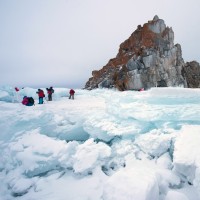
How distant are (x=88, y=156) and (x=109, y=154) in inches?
22.1

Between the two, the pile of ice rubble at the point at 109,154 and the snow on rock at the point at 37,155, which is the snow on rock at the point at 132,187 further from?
the snow on rock at the point at 37,155

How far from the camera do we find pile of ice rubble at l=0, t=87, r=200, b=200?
3.92 meters

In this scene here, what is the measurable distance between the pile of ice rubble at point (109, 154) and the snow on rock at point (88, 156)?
0.08 ft

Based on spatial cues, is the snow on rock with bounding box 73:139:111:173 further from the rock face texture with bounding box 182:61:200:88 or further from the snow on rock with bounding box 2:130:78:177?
the rock face texture with bounding box 182:61:200:88

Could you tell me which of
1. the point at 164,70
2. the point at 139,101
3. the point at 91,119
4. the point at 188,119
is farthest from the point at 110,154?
the point at 164,70

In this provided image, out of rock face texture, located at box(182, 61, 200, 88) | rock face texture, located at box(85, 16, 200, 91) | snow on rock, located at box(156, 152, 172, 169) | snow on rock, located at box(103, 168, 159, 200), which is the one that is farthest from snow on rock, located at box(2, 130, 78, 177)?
rock face texture, located at box(182, 61, 200, 88)

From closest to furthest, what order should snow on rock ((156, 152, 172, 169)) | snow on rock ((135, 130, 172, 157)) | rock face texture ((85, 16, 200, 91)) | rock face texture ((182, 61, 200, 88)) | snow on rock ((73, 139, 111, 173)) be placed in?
snow on rock ((156, 152, 172, 169)), snow on rock ((73, 139, 111, 173)), snow on rock ((135, 130, 172, 157)), rock face texture ((85, 16, 200, 91)), rock face texture ((182, 61, 200, 88))

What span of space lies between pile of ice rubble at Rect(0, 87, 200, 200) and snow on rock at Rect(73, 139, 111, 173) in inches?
1.0

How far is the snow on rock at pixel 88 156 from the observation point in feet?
16.0

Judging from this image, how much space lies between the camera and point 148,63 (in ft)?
156

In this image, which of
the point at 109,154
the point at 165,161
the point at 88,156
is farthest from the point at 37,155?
the point at 165,161

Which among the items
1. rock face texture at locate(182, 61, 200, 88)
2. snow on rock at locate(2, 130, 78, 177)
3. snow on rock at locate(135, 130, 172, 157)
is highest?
rock face texture at locate(182, 61, 200, 88)

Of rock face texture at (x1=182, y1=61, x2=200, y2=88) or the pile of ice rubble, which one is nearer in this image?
the pile of ice rubble

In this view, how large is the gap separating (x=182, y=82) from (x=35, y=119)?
52.5 m
